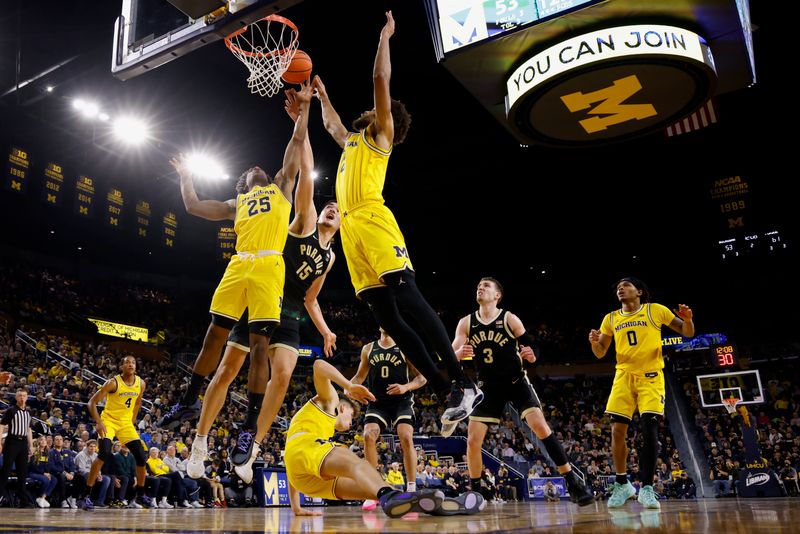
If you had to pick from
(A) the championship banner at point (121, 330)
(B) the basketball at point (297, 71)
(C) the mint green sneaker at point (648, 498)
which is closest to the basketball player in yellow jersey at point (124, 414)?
(B) the basketball at point (297, 71)

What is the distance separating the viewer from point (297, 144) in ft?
15.9

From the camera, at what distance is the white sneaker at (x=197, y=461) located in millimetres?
4299

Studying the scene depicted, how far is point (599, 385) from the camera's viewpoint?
25641 millimetres

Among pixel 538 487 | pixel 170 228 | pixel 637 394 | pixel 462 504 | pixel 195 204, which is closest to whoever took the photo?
pixel 462 504

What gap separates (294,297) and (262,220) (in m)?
0.87

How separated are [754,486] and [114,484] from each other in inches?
523

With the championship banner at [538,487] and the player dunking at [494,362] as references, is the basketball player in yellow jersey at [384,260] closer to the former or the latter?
the player dunking at [494,362]

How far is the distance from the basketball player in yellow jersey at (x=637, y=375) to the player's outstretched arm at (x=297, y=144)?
3.24 m

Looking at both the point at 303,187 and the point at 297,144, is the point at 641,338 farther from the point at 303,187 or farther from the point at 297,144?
the point at 297,144

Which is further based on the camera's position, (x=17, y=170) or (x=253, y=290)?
(x=17, y=170)

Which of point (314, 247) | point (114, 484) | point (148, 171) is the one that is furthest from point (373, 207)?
point (148, 171)

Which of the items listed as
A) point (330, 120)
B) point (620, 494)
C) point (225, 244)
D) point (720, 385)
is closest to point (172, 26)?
point (330, 120)

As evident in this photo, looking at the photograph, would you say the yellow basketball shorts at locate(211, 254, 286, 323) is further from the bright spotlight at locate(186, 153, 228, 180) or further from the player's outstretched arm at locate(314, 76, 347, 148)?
the bright spotlight at locate(186, 153, 228, 180)

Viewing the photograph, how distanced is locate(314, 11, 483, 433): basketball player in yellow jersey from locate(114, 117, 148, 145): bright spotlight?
16.4 m
